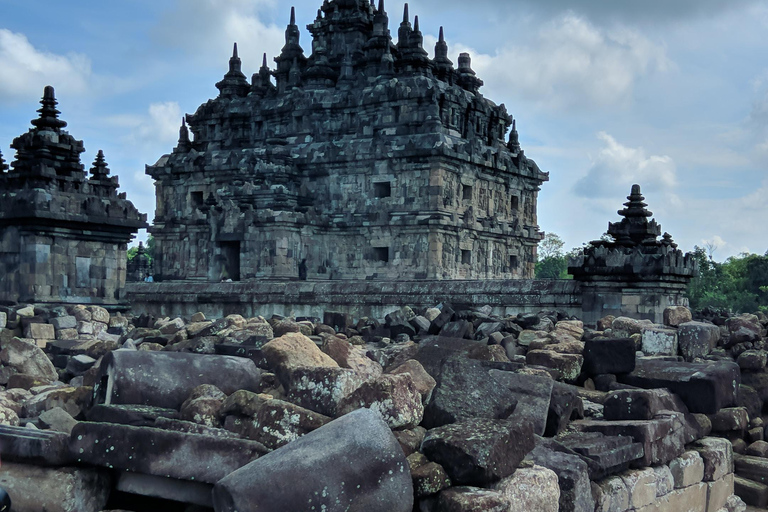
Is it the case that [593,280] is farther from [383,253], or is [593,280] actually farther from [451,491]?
[383,253]

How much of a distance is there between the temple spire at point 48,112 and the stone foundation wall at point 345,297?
13.4ft

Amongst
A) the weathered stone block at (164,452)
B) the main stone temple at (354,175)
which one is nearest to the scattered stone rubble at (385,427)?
the weathered stone block at (164,452)

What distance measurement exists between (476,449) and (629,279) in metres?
10.6

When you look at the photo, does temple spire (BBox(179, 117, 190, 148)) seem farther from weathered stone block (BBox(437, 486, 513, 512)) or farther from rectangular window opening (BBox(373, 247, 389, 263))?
weathered stone block (BBox(437, 486, 513, 512))

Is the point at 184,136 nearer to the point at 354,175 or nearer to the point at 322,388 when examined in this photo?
the point at 354,175

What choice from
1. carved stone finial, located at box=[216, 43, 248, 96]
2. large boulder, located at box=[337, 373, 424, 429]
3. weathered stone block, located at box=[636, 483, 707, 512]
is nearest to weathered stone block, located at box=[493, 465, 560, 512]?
large boulder, located at box=[337, 373, 424, 429]

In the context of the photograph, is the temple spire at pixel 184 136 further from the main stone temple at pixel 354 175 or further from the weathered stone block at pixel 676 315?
the weathered stone block at pixel 676 315

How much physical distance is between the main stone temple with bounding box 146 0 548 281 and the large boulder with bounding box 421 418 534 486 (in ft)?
72.4

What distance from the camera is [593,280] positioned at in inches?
566

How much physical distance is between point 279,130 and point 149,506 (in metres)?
28.4

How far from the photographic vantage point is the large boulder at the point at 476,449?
15.0ft

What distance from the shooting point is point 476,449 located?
458 centimetres

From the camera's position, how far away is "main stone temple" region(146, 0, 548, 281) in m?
27.7

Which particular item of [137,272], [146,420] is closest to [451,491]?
[146,420]
